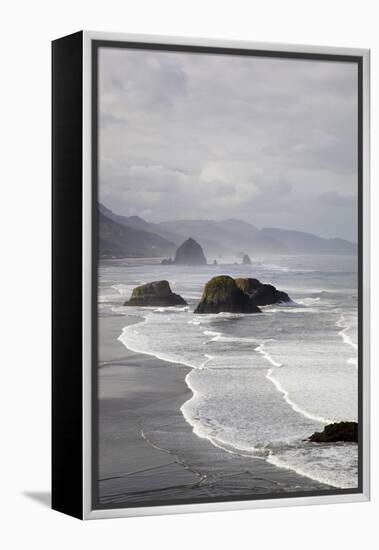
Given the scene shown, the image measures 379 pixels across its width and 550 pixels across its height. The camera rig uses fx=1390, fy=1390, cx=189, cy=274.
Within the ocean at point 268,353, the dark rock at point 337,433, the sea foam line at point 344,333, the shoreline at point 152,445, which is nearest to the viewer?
the shoreline at point 152,445

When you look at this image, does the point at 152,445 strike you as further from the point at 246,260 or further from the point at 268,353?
the point at 246,260

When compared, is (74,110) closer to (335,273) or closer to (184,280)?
(184,280)

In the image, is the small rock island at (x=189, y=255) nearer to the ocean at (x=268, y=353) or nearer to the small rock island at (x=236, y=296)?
the ocean at (x=268, y=353)

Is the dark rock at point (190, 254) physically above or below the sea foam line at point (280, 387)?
above

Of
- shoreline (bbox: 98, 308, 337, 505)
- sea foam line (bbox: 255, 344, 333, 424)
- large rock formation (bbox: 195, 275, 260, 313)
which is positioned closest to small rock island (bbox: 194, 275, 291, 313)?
large rock formation (bbox: 195, 275, 260, 313)

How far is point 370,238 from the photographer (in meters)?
9.18

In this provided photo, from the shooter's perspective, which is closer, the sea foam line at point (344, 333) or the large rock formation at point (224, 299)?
the large rock formation at point (224, 299)

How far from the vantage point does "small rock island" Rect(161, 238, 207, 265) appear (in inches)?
346

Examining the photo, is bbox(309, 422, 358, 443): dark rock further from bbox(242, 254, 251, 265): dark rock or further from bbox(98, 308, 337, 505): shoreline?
bbox(242, 254, 251, 265): dark rock

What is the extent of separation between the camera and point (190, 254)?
884 centimetres

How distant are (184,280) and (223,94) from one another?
1206 mm

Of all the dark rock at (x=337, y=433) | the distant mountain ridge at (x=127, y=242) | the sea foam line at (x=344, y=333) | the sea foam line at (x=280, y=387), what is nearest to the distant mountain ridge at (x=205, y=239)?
the distant mountain ridge at (x=127, y=242)

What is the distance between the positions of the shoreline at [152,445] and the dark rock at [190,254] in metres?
0.51

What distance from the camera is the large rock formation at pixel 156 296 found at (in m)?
8.70
